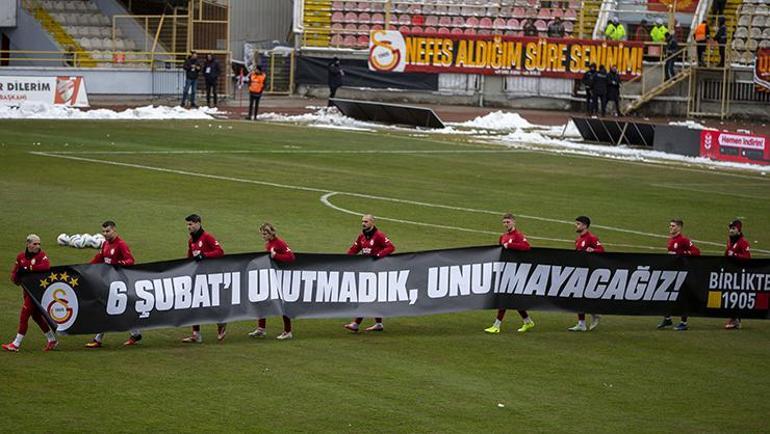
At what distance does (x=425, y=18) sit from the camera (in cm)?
6450

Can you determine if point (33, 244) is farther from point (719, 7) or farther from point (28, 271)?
point (719, 7)

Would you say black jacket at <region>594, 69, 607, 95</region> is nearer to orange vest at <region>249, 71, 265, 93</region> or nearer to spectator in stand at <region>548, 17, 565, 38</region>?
spectator in stand at <region>548, 17, 565, 38</region>

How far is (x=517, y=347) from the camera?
1786 centimetres

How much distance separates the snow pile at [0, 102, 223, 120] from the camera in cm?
A: 4922

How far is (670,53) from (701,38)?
166 centimetres

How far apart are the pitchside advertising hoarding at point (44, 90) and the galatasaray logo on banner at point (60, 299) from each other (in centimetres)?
3460

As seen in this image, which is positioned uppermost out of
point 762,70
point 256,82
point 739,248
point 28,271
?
point 762,70

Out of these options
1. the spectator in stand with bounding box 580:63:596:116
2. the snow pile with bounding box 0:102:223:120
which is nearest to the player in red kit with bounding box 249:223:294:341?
the snow pile with bounding box 0:102:223:120

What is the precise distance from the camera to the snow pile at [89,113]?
4922cm

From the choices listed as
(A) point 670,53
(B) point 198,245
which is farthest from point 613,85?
(B) point 198,245

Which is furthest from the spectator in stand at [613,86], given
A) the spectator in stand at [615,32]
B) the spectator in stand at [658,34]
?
the spectator in stand at [615,32]

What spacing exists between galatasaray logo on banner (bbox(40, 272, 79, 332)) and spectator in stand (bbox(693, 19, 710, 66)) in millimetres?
44751

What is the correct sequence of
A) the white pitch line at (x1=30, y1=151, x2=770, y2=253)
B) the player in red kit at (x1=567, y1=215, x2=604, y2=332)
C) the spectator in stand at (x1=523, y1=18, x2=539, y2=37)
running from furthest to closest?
the spectator in stand at (x1=523, y1=18, x2=539, y2=37) < the white pitch line at (x1=30, y1=151, x2=770, y2=253) < the player in red kit at (x1=567, y1=215, x2=604, y2=332)

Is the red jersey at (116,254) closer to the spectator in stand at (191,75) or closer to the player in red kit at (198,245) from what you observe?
the player in red kit at (198,245)
